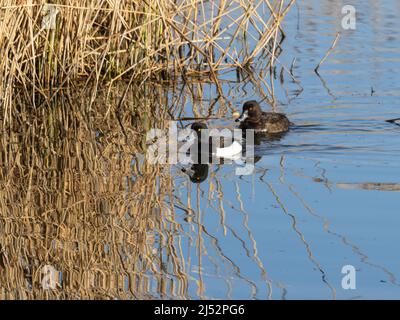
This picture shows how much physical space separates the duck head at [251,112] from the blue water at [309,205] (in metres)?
0.44

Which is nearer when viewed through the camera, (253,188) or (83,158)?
(253,188)

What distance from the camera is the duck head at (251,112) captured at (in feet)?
33.9

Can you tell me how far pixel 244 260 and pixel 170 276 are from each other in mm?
550

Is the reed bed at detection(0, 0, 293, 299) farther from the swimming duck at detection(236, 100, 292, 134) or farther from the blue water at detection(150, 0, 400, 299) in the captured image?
the swimming duck at detection(236, 100, 292, 134)

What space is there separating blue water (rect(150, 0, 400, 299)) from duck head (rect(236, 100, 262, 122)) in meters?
0.44

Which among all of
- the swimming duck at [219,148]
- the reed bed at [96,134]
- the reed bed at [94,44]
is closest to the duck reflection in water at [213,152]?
the swimming duck at [219,148]

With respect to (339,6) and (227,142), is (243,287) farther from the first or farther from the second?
(339,6)

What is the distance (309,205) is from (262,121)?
2622mm

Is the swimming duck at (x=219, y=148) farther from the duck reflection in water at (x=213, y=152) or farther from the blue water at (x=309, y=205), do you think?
the blue water at (x=309, y=205)

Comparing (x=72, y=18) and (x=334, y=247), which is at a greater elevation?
(x=72, y=18)

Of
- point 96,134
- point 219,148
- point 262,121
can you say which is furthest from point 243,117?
point 96,134

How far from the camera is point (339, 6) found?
52.2ft
